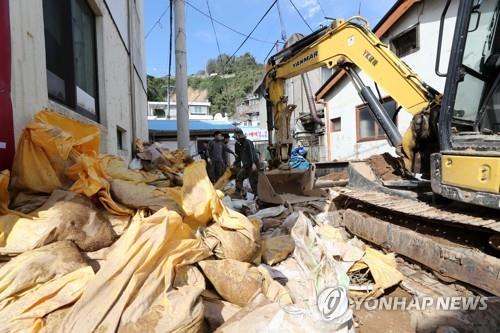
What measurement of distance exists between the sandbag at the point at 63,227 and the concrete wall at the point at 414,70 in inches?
278

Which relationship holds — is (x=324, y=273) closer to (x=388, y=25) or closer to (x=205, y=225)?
(x=205, y=225)

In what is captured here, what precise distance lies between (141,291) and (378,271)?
6.84 feet

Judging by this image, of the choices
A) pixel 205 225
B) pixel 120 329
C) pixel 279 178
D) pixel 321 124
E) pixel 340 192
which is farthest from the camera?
pixel 321 124

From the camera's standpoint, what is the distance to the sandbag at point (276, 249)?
3.04 meters

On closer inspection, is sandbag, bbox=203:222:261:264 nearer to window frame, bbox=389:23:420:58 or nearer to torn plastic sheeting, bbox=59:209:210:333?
torn plastic sheeting, bbox=59:209:210:333

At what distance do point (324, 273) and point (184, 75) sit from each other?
7281 millimetres

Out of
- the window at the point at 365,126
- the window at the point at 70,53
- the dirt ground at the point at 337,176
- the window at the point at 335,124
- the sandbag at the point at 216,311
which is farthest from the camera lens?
the window at the point at 335,124

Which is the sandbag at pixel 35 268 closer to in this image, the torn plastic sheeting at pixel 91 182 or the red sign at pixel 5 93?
the torn plastic sheeting at pixel 91 182

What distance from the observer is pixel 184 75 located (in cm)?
859

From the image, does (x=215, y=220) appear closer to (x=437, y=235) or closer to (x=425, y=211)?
(x=425, y=211)

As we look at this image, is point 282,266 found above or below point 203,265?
below

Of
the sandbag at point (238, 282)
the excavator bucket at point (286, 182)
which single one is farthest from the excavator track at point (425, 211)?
the excavator bucket at point (286, 182)

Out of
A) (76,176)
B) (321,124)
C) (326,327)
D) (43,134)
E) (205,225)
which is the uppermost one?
(321,124)

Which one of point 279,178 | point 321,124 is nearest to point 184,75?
point 279,178
